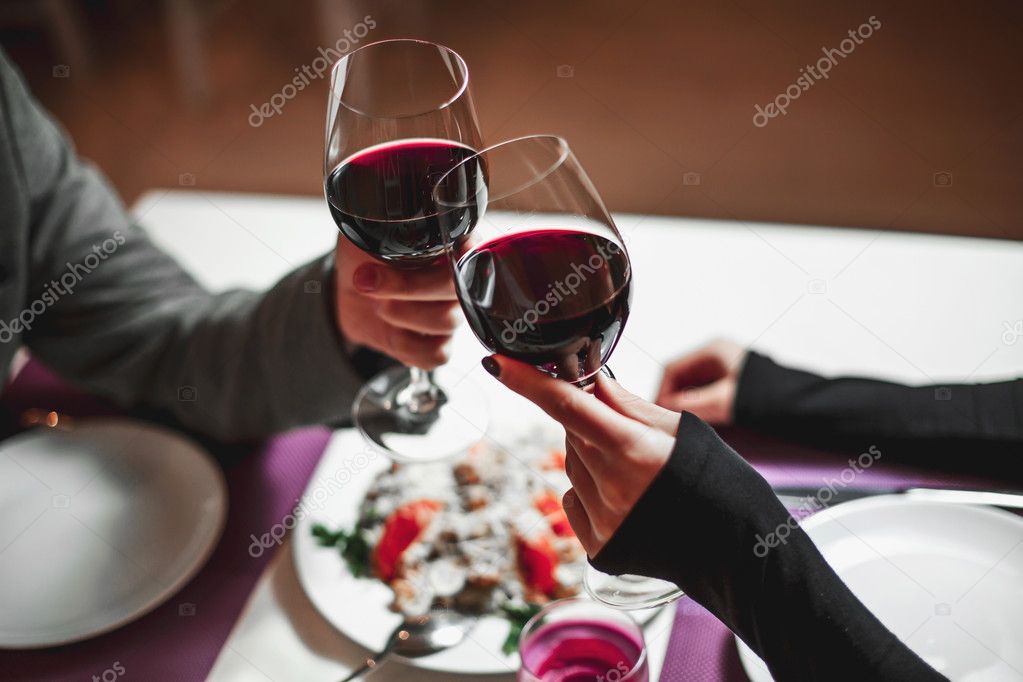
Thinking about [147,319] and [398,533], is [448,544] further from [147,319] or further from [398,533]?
[147,319]

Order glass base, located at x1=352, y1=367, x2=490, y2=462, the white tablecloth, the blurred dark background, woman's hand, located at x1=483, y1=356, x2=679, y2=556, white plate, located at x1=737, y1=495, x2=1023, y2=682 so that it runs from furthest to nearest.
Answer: the blurred dark background < the white tablecloth < glass base, located at x1=352, y1=367, x2=490, y2=462 < white plate, located at x1=737, y1=495, x2=1023, y2=682 < woman's hand, located at x1=483, y1=356, x2=679, y2=556

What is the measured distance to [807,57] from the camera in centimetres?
326

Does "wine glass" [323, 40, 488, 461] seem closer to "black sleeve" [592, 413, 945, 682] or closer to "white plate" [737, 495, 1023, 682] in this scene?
Result: "black sleeve" [592, 413, 945, 682]

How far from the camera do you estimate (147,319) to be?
44.4 inches

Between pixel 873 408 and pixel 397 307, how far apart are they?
1.58 ft

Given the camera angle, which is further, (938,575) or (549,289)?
(938,575)

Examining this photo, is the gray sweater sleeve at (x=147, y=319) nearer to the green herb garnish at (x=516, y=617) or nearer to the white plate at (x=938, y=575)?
the green herb garnish at (x=516, y=617)

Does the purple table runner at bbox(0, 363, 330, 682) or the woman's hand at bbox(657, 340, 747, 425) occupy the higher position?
the woman's hand at bbox(657, 340, 747, 425)

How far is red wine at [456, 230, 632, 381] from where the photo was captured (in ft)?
2.04

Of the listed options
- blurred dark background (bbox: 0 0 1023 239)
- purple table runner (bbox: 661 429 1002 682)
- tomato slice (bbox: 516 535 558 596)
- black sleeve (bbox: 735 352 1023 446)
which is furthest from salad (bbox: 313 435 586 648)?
blurred dark background (bbox: 0 0 1023 239)

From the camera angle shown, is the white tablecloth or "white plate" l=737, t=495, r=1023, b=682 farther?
the white tablecloth

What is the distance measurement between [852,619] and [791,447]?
12.8 inches

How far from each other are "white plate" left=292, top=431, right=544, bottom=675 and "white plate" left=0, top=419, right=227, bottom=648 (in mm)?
100

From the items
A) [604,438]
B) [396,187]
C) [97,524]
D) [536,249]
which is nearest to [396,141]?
[396,187]
